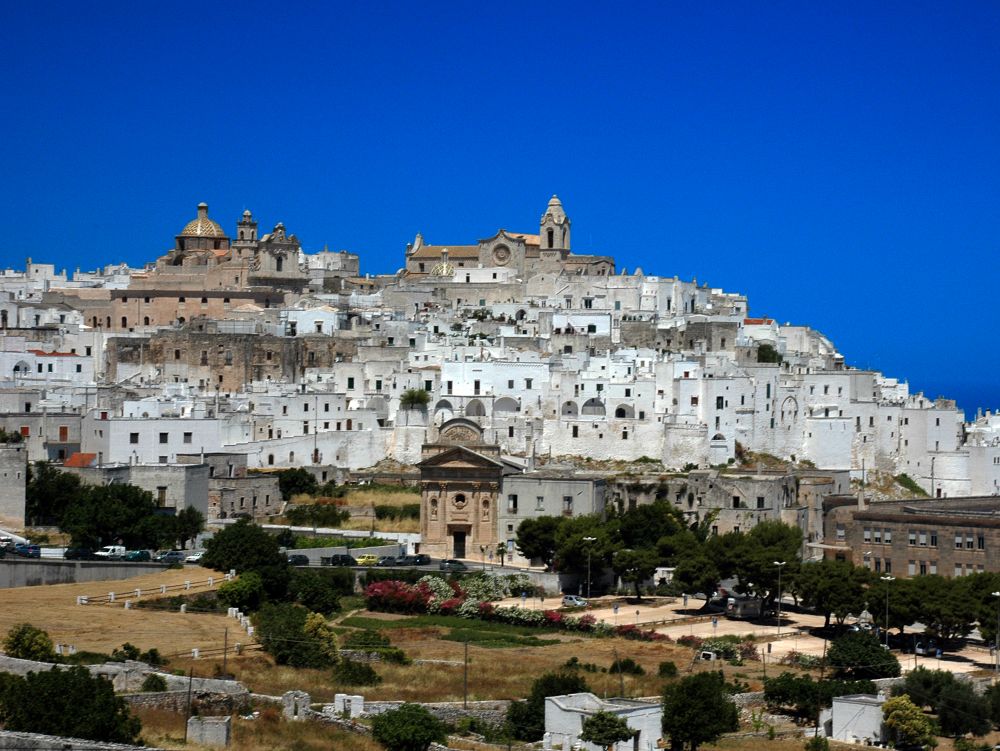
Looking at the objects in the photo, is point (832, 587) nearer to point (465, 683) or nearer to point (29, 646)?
point (465, 683)

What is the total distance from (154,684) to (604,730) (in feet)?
29.9

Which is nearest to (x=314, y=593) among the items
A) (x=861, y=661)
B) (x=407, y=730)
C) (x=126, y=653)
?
(x=126, y=653)

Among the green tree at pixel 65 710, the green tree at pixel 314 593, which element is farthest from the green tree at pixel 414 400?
the green tree at pixel 65 710

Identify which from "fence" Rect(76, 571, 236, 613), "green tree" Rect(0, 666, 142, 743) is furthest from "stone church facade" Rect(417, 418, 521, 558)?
"green tree" Rect(0, 666, 142, 743)

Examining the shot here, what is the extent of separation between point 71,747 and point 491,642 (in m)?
24.2

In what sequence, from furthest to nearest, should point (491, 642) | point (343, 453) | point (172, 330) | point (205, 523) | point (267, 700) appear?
point (172, 330) → point (343, 453) → point (205, 523) → point (491, 642) → point (267, 700)

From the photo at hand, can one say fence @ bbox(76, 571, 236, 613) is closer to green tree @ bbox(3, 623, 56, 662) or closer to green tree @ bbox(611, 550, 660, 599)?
green tree @ bbox(3, 623, 56, 662)

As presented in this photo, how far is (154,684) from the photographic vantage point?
42562 mm

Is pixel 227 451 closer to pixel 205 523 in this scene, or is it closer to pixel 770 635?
pixel 205 523

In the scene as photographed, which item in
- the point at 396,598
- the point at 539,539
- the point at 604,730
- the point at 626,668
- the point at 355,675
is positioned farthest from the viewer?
the point at 539,539

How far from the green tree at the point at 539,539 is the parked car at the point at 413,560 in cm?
304

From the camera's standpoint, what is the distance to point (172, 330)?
90125 millimetres

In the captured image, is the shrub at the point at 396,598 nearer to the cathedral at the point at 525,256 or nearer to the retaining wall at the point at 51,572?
the retaining wall at the point at 51,572

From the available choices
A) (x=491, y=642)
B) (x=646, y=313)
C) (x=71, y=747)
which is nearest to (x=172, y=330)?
(x=646, y=313)
